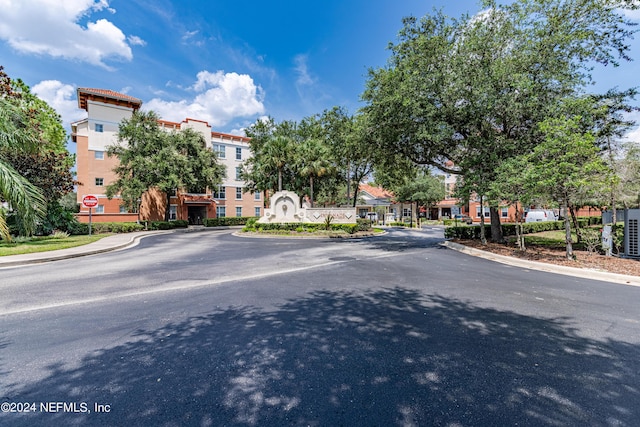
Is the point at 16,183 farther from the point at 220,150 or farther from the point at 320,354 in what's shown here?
the point at 220,150

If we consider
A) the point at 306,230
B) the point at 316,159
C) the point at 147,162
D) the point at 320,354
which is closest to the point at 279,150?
the point at 316,159

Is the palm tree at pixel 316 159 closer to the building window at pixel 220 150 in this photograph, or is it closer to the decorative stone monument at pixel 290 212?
the decorative stone monument at pixel 290 212

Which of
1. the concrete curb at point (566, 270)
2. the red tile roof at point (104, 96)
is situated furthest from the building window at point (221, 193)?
the concrete curb at point (566, 270)

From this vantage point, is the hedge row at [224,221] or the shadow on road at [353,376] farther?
the hedge row at [224,221]

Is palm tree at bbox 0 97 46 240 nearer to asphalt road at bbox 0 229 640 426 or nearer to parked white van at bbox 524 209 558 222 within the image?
asphalt road at bbox 0 229 640 426

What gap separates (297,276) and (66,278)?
6637 mm

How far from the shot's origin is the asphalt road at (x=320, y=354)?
2564 mm

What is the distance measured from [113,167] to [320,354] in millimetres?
40822

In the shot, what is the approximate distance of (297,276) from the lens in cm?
817

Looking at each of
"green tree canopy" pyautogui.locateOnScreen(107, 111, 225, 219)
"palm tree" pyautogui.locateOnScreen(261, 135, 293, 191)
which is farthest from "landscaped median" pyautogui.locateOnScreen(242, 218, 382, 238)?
"green tree canopy" pyautogui.locateOnScreen(107, 111, 225, 219)

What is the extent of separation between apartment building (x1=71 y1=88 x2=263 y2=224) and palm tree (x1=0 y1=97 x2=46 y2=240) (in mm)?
16707

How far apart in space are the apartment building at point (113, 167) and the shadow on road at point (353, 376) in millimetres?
31327

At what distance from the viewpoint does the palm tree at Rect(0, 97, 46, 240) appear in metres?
11.7

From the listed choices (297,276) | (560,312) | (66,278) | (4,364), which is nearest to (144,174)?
(66,278)
